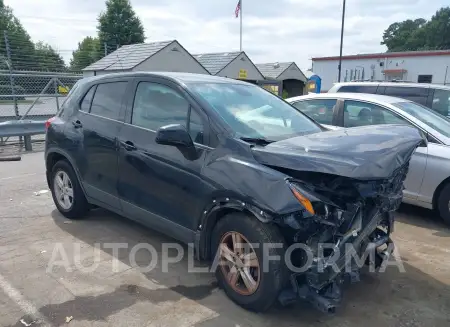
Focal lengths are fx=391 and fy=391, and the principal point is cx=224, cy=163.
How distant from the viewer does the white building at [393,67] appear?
28.1 meters

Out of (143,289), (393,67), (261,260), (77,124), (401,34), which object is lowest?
(143,289)

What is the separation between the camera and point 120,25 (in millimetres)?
47562

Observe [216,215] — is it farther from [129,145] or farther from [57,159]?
[57,159]

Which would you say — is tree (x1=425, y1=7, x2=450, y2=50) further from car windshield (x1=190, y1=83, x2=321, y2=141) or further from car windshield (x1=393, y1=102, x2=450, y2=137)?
car windshield (x1=190, y1=83, x2=321, y2=141)

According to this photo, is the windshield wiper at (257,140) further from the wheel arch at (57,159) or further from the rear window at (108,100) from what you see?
the wheel arch at (57,159)

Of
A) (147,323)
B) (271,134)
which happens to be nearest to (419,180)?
(271,134)

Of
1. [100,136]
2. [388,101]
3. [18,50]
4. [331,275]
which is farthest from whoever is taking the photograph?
[18,50]

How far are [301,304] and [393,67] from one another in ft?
103

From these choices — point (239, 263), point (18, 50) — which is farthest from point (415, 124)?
point (18, 50)

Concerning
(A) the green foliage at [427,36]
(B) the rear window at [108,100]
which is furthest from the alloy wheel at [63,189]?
(A) the green foliage at [427,36]

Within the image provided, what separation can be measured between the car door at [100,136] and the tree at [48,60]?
14.6 metres

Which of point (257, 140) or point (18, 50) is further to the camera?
point (18, 50)

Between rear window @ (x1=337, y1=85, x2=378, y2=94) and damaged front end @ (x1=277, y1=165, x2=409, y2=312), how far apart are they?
4.53m

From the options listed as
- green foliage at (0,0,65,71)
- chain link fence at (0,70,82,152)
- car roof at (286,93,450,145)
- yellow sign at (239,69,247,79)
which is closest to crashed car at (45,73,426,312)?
car roof at (286,93,450,145)
